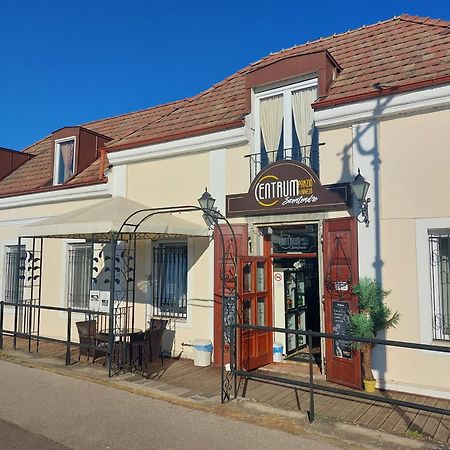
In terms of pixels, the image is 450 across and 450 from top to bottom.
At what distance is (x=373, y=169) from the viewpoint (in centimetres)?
699

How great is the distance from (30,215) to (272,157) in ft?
23.8

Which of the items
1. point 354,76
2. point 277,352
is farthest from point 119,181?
point 354,76

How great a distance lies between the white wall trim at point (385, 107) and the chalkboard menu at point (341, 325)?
3022 millimetres

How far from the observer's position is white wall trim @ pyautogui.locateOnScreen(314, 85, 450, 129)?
21.2ft

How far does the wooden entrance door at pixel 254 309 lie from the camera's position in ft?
24.7

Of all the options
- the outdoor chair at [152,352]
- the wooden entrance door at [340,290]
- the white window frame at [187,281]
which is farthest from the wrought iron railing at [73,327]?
the wooden entrance door at [340,290]

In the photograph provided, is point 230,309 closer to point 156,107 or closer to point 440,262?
point 440,262

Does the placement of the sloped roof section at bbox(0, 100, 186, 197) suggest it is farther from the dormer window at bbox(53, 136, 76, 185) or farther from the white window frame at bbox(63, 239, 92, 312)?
the white window frame at bbox(63, 239, 92, 312)

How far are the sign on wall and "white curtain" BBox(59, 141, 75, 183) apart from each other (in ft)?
19.4

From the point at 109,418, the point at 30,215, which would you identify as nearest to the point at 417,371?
the point at 109,418

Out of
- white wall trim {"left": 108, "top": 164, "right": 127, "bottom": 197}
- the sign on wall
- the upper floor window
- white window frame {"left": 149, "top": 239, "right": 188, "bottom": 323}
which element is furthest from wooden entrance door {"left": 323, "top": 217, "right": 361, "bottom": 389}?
white wall trim {"left": 108, "top": 164, "right": 127, "bottom": 197}

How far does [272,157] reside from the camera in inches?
324

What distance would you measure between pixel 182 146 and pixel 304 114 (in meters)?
2.58

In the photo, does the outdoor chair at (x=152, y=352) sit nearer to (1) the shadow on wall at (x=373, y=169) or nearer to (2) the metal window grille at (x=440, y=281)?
(1) the shadow on wall at (x=373, y=169)
